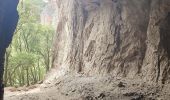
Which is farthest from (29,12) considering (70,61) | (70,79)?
(70,79)

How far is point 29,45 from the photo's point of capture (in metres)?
33.3

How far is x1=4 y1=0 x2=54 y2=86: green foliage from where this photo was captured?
1233 inches

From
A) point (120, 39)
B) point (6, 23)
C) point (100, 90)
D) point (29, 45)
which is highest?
point (6, 23)

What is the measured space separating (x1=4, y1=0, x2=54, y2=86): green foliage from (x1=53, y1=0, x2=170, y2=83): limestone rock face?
10.8 metres

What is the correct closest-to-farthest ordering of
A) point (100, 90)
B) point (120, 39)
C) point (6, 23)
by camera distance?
point (6, 23) → point (100, 90) → point (120, 39)

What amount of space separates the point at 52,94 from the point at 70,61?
3756mm

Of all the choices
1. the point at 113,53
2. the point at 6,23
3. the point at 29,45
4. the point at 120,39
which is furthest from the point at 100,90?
the point at 29,45

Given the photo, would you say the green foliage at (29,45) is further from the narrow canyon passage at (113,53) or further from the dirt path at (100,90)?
the dirt path at (100,90)

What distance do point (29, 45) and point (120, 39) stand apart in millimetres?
18552

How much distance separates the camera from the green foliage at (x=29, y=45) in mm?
31328

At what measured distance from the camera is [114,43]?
54.4ft

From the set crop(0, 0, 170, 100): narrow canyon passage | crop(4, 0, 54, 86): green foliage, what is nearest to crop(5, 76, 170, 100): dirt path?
crop(0, 0, 170, 100): narrow canyon passage

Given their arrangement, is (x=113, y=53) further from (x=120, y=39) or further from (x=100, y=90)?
(x=100, y=90)

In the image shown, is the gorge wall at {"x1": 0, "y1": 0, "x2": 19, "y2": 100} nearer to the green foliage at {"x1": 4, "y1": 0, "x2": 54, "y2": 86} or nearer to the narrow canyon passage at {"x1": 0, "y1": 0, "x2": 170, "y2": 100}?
the narrow canyon passage at {"x1": 0, "y1": 0, "x2": 170, "y2": 100}
